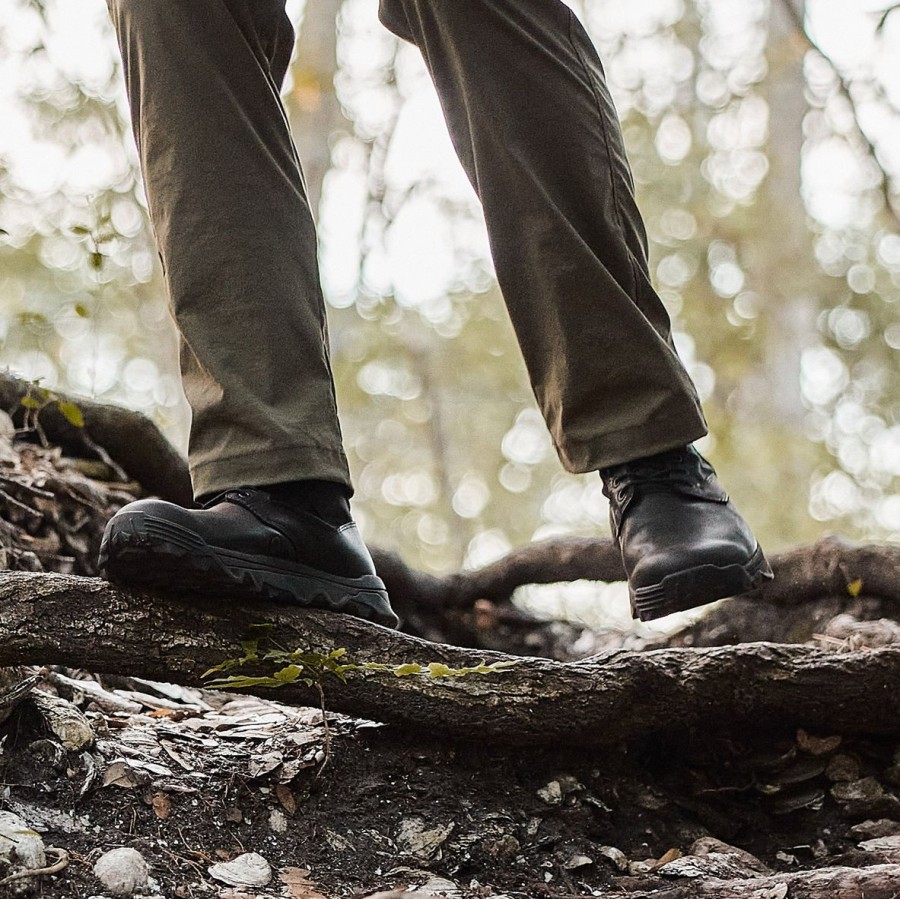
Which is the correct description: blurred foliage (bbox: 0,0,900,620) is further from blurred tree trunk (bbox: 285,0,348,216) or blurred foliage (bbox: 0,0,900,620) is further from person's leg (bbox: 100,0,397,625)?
person's leg (bbox: 100,0,397,625)

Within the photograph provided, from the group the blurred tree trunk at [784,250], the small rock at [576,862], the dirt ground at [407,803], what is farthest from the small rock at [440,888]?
the blurred tree trunk at [784,250]

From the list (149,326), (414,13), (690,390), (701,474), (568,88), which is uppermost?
(414,13)

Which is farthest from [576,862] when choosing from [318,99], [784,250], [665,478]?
[784,250]

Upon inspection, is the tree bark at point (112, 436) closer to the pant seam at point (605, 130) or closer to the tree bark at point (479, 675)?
the tree bark at point (479, 675)

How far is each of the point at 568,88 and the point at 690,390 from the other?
0.54 meters

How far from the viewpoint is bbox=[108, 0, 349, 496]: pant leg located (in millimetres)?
1527

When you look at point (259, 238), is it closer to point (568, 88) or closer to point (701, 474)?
point (568, 88)

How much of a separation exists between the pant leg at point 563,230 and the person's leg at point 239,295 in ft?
1.09

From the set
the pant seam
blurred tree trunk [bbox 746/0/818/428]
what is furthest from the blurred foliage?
the pant seam

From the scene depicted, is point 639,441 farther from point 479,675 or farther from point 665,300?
point 665,300

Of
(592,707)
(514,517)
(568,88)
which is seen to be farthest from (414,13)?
(514,517)

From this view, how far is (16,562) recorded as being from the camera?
2.06 m

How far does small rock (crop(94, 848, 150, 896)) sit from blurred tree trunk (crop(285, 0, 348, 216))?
6.39m

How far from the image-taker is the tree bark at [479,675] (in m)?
1.44
